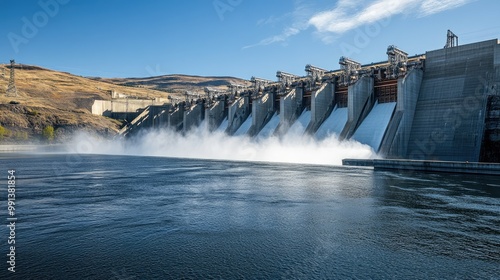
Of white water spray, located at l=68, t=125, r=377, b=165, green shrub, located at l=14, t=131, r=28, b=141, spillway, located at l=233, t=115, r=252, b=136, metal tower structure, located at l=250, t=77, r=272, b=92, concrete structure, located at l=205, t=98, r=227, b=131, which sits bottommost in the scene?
green shrub, located at l=14, t=131, r=28, b=141

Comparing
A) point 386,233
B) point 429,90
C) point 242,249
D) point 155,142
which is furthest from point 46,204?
point 155,142

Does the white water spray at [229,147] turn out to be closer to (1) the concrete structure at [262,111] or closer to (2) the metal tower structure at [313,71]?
(1) the concrete structure at [262,111]

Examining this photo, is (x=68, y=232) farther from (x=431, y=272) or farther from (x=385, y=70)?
(x=385, y=70)

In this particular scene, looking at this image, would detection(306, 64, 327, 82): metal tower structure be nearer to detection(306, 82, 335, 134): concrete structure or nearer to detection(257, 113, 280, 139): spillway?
detection(306, 82, 335, 134): concrete structure

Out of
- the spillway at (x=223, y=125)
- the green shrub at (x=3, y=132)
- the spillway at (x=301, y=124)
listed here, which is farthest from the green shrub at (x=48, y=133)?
the spillway at (x=301, y=124)

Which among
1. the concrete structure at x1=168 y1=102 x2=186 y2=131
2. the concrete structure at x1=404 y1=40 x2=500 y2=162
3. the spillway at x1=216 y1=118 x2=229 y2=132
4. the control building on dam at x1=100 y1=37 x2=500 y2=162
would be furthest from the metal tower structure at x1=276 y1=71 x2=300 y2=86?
the concrete structure at x1=168 y1=102 x2=186 y2=131

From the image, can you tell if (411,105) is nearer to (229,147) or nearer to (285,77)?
(285,77)

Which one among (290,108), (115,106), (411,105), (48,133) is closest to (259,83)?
(290,108)
